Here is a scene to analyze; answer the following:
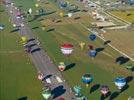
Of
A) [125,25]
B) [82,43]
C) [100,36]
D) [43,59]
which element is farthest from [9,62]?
[125,25]

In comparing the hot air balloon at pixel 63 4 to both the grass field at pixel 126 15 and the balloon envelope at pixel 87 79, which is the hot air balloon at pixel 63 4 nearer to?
the grass field at pixel 126 15

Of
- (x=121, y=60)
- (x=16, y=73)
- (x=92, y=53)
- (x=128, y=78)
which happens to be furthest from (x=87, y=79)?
(x=121, y=60)

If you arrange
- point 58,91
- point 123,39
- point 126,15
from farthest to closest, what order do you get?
1. point 126,15
2. point 123,39
3. point 58,91

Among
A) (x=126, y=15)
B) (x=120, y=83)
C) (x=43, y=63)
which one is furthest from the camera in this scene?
(x=126, y=15)

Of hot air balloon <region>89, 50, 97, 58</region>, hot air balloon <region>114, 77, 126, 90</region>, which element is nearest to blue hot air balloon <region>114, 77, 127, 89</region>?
hot air balloon <region>114, 77, 126, 90</region>

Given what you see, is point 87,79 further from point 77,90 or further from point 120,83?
point 120,83

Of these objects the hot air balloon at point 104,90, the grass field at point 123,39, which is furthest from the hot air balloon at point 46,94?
the grass field at point 123,39

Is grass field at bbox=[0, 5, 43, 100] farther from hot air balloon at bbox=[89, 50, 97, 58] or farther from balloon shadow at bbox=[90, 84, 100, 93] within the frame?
hot air balloon at bbox=[89, 50, 97, 58]
